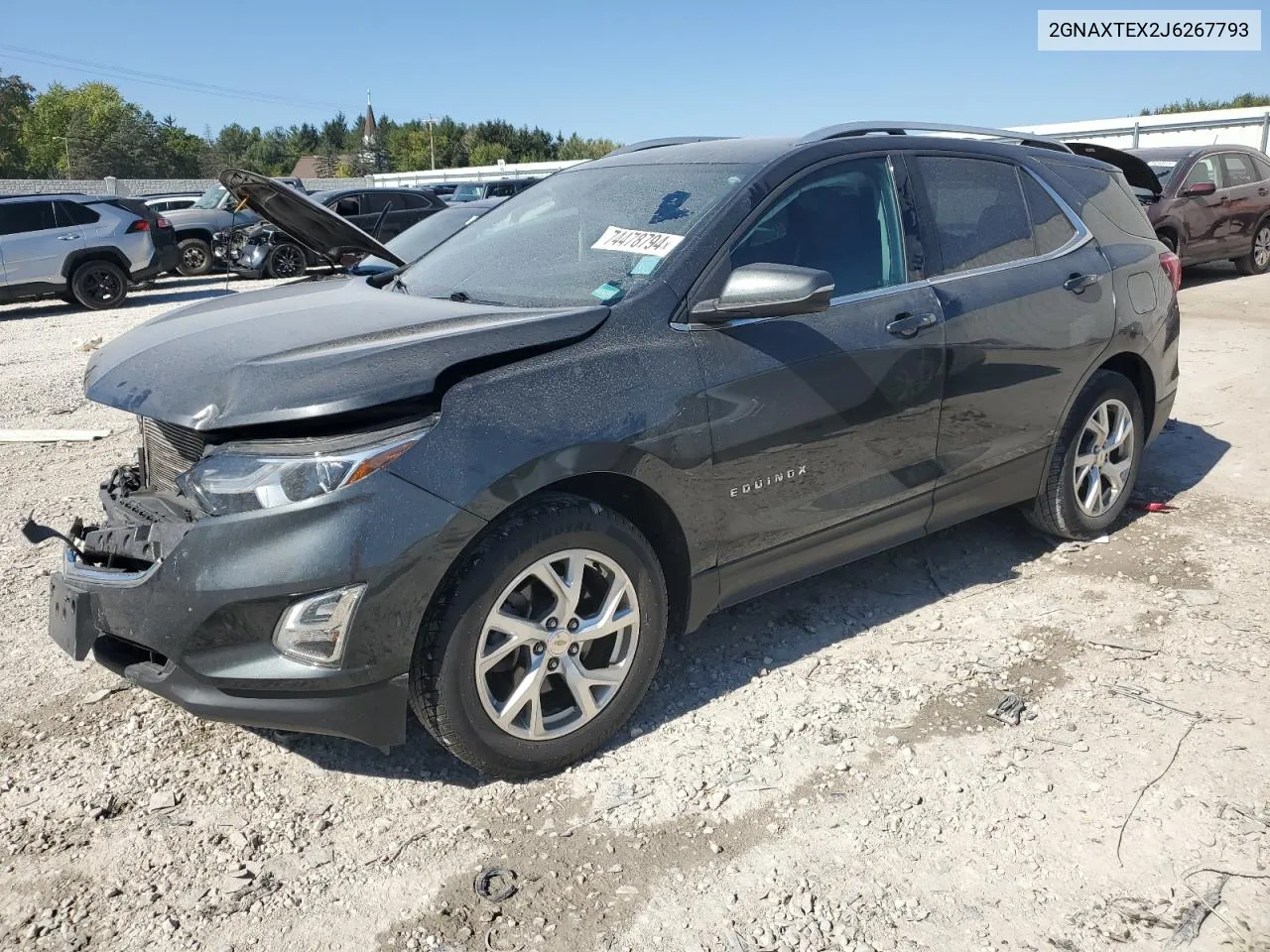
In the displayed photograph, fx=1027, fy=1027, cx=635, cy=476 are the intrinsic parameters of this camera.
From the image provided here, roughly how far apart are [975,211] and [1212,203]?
1039 cm

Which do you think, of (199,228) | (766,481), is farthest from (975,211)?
(199,228)

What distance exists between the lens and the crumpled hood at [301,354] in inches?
102

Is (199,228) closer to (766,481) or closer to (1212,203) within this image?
(1212,203)

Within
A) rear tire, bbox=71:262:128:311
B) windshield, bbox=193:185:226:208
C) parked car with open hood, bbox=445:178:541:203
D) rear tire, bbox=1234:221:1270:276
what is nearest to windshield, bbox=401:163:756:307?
rear tire, bbox=1234:221:1270:276

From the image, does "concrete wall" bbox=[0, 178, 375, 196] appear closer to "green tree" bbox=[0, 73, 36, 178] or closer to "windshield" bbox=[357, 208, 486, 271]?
"windshield" bbox=[357, 208, 486, 271]

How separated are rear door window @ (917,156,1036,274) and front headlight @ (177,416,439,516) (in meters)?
2.32

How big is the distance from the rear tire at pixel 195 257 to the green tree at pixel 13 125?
201 feet

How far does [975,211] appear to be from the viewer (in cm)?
409

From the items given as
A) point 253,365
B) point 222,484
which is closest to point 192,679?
point 222,484

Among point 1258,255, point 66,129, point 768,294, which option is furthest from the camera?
point 66,129

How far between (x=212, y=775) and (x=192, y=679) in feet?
1.81

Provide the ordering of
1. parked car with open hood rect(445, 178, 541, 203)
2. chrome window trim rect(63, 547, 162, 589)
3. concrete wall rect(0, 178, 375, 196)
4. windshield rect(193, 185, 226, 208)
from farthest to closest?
concrete wall rect(0, 178, 375, 196) < parked car with open hood rect(445, 178, 541, 203) < windshield rect(193, 185, 226, 208) < chrome window trim rect(63, 547, 162, 589)

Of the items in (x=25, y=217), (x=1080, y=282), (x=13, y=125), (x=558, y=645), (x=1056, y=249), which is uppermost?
(x=13, y=125)

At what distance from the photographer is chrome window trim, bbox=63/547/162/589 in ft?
8.64
